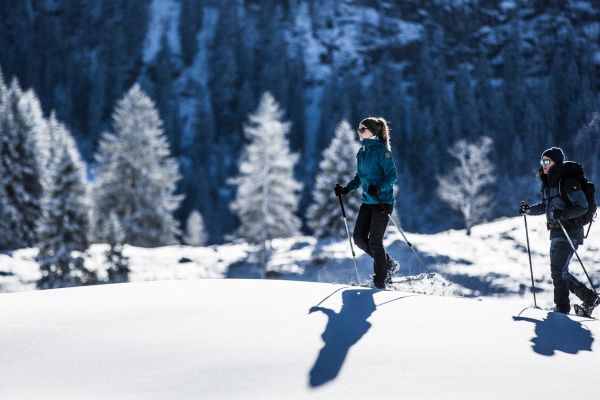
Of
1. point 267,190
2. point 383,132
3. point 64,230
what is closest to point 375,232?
point 383,132

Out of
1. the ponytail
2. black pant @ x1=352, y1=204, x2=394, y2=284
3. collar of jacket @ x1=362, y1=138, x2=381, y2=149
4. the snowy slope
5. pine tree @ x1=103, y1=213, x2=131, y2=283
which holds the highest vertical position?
the ponytail

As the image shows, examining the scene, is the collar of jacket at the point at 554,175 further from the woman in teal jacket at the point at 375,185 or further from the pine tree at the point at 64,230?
the pine tree at the point at 64,230

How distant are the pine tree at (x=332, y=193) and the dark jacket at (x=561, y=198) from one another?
21.0 metres

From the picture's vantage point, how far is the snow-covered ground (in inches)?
621

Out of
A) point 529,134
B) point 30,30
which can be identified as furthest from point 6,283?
point 30,30

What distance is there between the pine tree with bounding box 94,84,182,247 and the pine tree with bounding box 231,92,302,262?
5966mm

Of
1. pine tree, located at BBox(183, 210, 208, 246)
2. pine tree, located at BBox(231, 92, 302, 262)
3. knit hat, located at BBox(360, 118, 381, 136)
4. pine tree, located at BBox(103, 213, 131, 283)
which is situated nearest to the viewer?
knit hat, located at BBox(360, 118, 381, 136)

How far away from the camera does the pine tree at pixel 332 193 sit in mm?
28203

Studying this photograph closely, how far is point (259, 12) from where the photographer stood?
381 ft

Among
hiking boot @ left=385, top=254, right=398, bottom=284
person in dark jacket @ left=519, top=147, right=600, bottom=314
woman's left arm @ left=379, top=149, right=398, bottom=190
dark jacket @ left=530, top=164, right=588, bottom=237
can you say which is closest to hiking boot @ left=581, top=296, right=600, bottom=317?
person in dark jacket @ left=519, top=147, right=600, bottom=314

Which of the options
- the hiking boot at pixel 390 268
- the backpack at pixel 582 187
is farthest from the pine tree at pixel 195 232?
the backpack at pixel 582 187

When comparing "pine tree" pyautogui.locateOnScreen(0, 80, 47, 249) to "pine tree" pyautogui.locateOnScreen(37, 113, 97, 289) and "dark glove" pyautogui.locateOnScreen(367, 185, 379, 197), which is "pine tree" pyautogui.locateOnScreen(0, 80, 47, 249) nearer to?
"pine tree" pyautogui.locateOnScreen(37, 113, 97, 289)

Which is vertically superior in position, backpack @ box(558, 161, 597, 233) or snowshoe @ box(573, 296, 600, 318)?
backpack @ box(558, 161, 597, 233)

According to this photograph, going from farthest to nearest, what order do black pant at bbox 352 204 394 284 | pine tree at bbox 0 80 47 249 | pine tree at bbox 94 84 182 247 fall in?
pine tree at bbox 94 84 182 247, pine tree at bbox 0 80 47 249, black pant at bbox 352 204 394 284
